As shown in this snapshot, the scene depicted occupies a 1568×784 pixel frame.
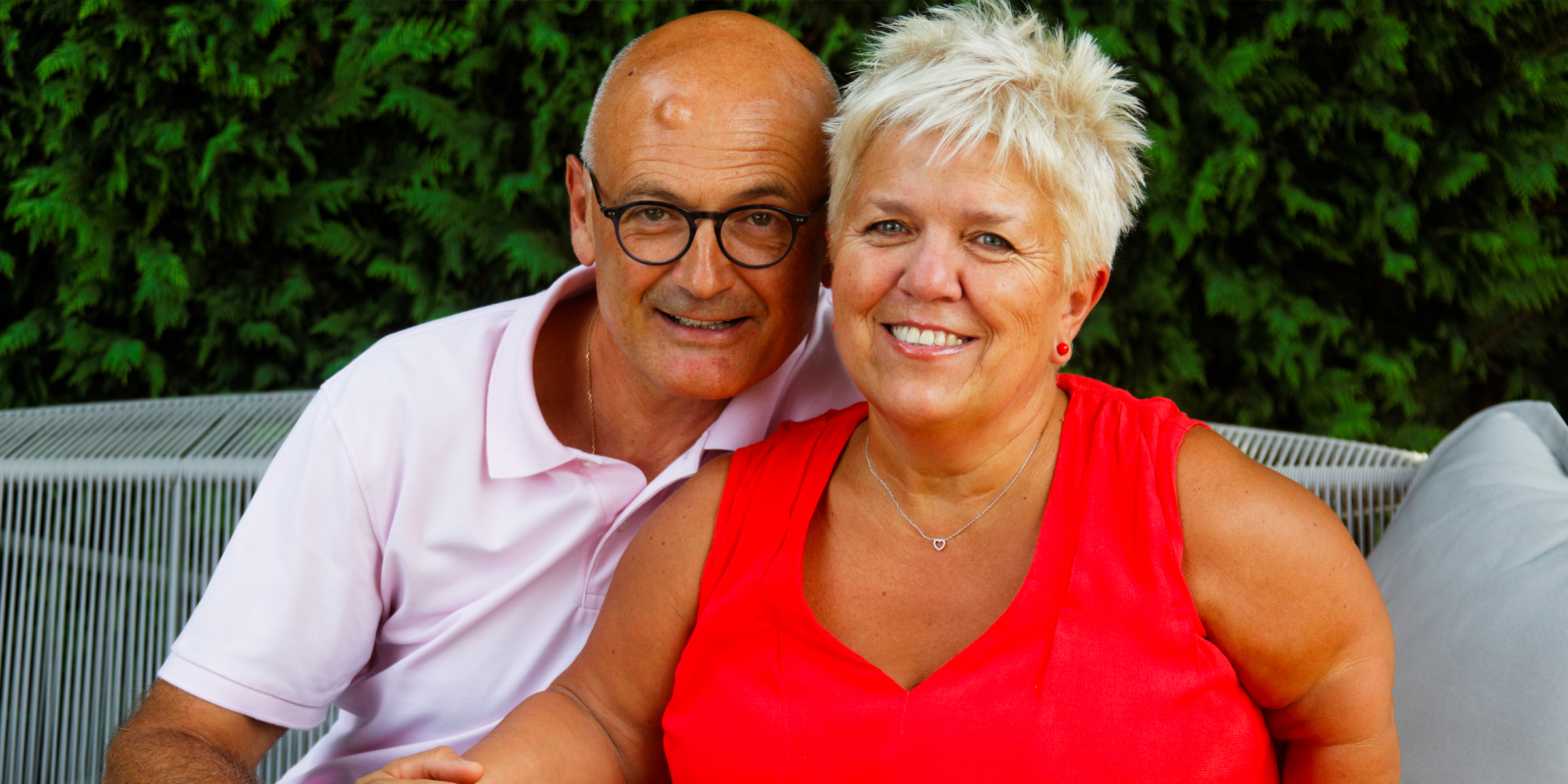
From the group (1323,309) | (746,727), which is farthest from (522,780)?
(1323,309)

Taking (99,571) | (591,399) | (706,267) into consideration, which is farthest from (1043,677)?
(99,571)

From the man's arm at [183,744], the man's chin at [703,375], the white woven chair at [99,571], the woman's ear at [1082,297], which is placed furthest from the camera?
the white woven chair at [99,571]

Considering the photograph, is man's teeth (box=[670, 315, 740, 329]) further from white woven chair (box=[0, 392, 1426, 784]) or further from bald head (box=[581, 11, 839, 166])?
white woven chair (box=[0, 392, 1426, 784])

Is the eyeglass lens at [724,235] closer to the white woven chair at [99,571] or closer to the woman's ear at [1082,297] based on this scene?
the woman's ear at [1082,297]

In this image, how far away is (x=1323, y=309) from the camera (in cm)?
304

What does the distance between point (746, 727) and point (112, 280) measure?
2774 mm

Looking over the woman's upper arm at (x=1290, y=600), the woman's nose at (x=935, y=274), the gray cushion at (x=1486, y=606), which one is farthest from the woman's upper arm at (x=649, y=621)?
the gray cushion at (x=1486, y=606)

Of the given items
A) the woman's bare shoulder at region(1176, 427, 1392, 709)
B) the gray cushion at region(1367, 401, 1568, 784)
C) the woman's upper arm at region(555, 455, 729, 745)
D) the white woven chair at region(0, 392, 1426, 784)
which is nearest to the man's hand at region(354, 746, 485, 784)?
the woman's upper arm at region(555, 455, 729, 745)

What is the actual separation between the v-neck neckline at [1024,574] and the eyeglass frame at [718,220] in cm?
41

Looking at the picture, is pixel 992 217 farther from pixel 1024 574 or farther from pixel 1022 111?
pixel 1024 574

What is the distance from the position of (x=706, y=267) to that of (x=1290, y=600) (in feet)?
3.30

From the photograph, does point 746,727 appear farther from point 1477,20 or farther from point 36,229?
point 36,229

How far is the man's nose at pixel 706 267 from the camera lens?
5.98 ft

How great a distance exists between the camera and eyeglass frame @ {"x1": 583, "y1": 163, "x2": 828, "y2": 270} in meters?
1.82
